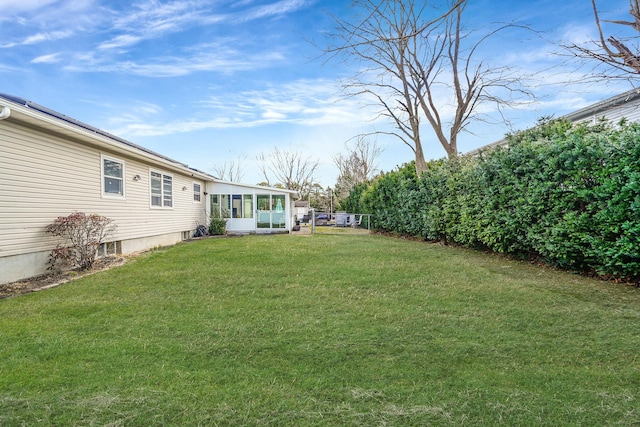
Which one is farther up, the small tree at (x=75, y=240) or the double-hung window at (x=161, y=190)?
the double-hung window at (x=161, y=190)

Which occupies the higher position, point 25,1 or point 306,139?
point 306,139

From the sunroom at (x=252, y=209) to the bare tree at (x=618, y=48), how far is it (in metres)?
12.7

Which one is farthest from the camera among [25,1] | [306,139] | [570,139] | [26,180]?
[306,139]

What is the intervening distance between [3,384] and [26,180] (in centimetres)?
540

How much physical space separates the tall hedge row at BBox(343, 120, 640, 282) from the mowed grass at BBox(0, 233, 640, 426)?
2.00 ft

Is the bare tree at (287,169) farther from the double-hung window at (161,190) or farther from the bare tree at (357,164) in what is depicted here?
the double-hung window at (161,190)

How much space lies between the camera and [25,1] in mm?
7629

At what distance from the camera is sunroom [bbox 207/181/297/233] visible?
16484 mm

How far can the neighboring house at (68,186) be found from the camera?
239 inches

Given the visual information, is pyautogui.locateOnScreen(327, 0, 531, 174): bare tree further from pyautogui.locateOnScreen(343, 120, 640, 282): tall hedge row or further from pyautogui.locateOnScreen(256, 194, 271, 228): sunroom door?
pyautogui.locateOnScreen(256, 194, 271, 228): sunroom door

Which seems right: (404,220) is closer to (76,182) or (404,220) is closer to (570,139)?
(570,139)

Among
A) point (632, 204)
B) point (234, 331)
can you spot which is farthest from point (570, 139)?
point (234, 331)

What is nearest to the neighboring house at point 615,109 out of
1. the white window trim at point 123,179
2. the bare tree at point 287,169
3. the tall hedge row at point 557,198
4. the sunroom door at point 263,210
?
the tall hedge row at point 557,198

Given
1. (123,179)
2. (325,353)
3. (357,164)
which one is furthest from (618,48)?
(357,164)
